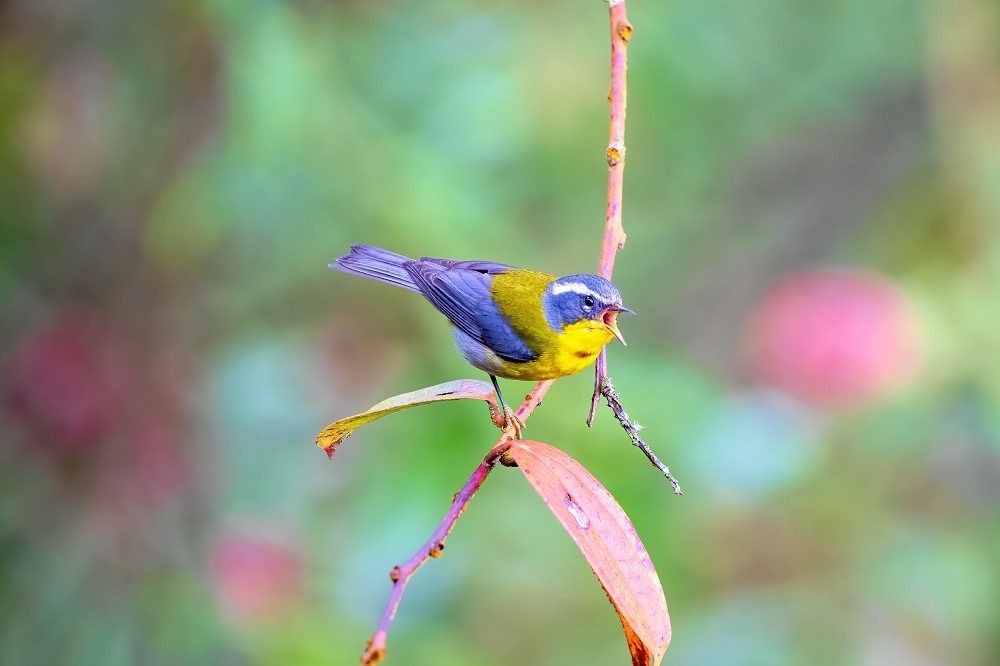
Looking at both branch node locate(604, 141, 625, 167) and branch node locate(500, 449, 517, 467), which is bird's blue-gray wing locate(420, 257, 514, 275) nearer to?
branch node locate(604, 141, 625, 167)

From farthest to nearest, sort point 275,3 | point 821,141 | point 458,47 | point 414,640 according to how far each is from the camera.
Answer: point 821,141
point 458,47
point 275,3
point 414,640

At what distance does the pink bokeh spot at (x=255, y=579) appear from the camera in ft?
9.21

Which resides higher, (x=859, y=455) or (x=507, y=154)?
(x=507, y=154)

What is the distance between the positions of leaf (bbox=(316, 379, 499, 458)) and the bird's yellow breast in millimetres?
744

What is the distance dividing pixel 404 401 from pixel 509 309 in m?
1.21

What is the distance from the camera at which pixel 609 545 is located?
51.6 inches

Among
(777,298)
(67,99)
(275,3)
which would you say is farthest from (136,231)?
(777,298)

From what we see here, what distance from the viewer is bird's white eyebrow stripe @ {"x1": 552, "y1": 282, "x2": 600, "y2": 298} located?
2.38 meters

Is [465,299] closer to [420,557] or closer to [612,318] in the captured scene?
[612,318]

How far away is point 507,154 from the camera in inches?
137

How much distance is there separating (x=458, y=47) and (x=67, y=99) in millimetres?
1229

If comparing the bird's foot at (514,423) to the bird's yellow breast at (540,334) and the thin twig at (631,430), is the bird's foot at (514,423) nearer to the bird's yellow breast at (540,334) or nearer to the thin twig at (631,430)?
the thin twig at (631,430)

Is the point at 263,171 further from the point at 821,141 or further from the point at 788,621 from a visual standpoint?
the point at 821,141

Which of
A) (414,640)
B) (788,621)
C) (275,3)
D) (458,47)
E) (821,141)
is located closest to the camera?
(414,640)
